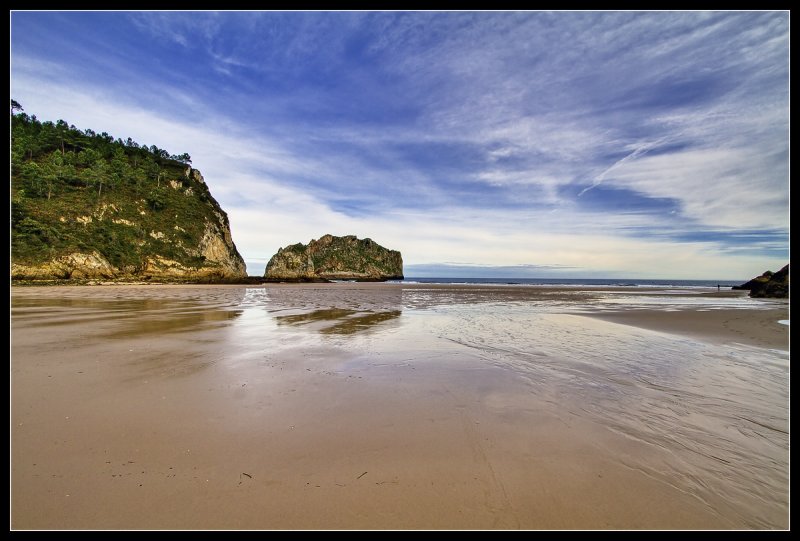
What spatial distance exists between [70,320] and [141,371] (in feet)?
34.4

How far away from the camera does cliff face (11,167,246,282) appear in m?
42.6

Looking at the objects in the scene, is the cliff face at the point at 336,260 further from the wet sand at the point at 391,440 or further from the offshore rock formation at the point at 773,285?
the wet sand at the point at 391,440

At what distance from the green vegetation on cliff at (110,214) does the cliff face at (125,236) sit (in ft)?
0.41

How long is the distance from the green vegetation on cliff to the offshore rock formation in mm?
77734

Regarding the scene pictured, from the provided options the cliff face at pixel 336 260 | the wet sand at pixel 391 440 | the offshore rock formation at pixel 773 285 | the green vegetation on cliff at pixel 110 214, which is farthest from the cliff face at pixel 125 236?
the offshore rock formation at pixel 773 285

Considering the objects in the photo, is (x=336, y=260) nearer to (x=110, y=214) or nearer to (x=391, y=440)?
(x=110, y=214)

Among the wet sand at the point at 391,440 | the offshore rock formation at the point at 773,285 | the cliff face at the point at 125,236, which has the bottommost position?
the wet sand at the point at 391,440

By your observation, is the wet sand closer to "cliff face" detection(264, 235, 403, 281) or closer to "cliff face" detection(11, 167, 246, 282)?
"cliff face" detection(11, 167, 246, 282)

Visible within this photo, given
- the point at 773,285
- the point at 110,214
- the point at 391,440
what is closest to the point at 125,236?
the point at 110,214

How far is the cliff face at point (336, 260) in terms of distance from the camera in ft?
387

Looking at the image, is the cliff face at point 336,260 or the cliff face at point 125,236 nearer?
the cliff face at point 125,236

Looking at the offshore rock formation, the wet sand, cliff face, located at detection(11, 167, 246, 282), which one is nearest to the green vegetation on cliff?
cliff face, located at detection(11, 167, 246, 282)
